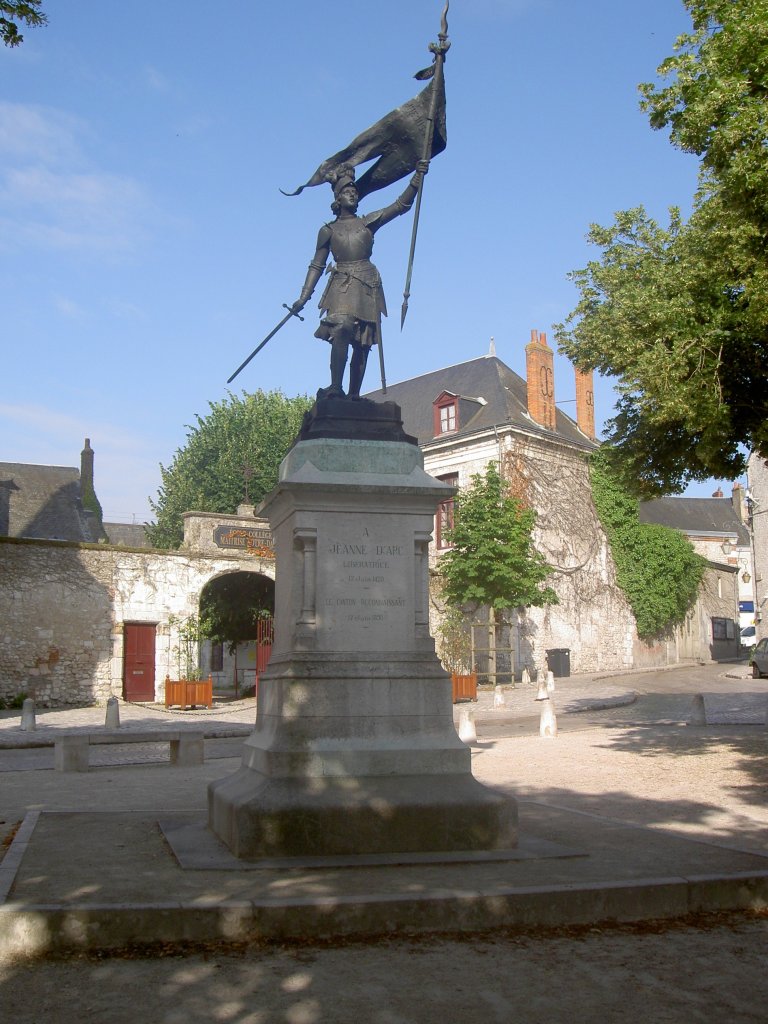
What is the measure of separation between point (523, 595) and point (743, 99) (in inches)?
802

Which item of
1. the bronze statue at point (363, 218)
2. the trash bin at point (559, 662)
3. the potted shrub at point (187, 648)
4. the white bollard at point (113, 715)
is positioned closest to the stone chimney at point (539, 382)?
the trash bin at point (559, 662)

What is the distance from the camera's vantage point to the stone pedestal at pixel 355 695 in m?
5.84

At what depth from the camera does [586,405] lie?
3806cm

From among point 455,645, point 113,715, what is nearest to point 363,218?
point 113,715

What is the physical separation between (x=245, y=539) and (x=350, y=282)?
782 inches

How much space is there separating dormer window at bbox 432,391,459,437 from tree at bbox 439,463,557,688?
6806mm

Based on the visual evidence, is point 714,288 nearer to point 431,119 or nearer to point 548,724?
point 431,119

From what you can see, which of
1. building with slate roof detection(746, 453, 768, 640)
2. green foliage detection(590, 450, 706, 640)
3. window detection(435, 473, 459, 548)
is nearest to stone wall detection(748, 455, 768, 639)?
building with slate roof detection(746, 453, 768, 640)

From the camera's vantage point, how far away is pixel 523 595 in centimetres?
2812

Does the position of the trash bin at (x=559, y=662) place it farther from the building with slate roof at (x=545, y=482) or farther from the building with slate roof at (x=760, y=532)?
the building with slate roof at (x=760, y=532)

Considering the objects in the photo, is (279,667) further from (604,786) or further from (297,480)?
(604,786)

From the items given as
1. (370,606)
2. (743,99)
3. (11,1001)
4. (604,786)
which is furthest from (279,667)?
(743,99)

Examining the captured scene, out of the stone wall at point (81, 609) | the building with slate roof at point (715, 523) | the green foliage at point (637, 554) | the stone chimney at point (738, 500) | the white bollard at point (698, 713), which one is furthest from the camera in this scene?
the stone chimney at point (738, 500)

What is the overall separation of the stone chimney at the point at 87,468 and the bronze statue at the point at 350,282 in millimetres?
42499
